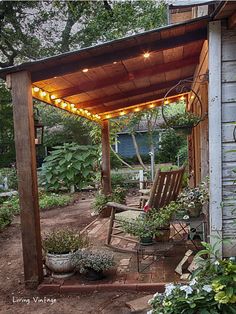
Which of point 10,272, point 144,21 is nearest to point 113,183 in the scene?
point 144,21

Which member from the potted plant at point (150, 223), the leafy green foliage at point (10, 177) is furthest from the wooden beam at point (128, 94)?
the leafy green foliage at point (10, 177)

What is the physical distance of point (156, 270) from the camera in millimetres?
3570

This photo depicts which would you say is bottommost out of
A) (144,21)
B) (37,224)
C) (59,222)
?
(59,222)

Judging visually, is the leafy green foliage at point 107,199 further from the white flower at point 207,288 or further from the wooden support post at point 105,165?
the white flower at point 207,288

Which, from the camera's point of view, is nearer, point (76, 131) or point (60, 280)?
point (60, 280)

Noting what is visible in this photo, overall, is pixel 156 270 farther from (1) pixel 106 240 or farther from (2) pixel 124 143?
(2) pixel 124 143

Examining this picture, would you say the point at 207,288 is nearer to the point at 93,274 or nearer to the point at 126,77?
the point at 93,274

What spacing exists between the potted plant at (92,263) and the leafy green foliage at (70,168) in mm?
6115

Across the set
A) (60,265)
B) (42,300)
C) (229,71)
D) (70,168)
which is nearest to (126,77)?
(229,71)

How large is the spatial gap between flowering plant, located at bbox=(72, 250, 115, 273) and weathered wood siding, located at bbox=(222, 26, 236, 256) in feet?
3.90

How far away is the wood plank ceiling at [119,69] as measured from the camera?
10.1 feet

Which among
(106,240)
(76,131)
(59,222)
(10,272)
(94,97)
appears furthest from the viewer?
(76,131)

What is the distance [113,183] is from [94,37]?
185 inches

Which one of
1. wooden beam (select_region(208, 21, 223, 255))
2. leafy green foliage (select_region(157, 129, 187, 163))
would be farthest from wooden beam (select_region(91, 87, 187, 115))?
leafy green foliage (select_region(157, 129, 187, 163))
